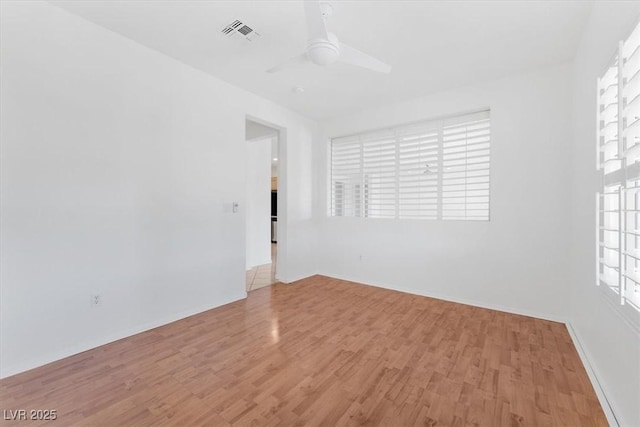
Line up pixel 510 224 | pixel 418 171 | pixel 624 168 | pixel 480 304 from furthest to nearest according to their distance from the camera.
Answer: pixel 418 171 → pixel 480 304 → pixel 510 224 → pixel 624 168

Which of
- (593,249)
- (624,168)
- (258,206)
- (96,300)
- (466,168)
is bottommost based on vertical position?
(96,300)

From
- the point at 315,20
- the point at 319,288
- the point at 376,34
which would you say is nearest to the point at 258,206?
the point at 319,288

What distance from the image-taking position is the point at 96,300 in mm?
2402

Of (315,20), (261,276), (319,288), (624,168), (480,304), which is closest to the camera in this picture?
(624,168)

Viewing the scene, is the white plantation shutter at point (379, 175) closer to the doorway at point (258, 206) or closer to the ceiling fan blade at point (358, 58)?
the doorway at point (258, 206)

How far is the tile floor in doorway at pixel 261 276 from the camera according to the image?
431 centimetres

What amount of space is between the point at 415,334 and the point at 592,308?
4.57 feet

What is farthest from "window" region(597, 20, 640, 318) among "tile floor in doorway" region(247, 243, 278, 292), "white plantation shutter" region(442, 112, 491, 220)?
"tile floor in doorway" region(247, 243, 278, 292)

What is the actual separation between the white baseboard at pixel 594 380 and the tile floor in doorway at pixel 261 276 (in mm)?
3699

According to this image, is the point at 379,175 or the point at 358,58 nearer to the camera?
the point at 358,58

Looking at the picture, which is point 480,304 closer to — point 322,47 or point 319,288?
point 319,288

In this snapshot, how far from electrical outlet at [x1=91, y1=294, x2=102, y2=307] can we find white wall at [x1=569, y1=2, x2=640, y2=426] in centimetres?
375

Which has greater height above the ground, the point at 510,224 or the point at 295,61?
the point at 295,61

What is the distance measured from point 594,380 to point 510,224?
5.61 ft
